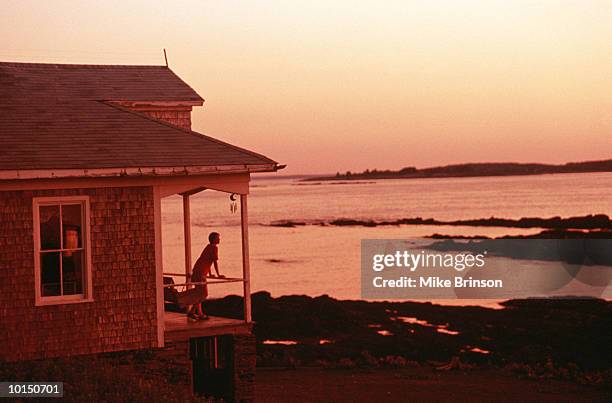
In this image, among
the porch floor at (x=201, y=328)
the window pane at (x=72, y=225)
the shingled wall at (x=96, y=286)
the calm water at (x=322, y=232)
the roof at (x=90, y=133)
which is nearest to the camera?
the shingled wall at (x=96, y=286)

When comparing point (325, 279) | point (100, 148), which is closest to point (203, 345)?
point (100, 148)

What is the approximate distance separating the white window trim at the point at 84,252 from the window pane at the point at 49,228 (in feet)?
0.41

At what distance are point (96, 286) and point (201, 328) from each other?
2192 millimetres

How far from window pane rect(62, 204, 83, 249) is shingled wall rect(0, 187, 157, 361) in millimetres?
240

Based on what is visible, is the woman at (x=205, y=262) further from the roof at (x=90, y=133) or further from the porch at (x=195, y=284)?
the roof at (x=90, y=133)

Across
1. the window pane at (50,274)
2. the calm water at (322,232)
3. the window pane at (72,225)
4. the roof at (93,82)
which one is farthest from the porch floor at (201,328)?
the calm water at (322,232)

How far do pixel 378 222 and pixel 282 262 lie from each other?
1446 inches

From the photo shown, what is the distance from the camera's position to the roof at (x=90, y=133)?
1680 cm

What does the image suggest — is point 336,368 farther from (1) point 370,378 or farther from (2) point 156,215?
(2) point 156,215

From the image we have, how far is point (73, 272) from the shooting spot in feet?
56.2

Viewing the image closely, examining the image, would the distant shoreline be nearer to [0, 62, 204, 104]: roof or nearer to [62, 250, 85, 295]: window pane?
[0, 62, 204, 104]: roof

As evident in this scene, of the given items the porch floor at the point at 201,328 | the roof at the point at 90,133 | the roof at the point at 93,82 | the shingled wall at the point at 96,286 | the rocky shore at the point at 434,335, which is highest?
the roof at the point at 93,82

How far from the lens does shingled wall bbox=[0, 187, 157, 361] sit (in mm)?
16484

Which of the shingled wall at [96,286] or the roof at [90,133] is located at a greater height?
the roof at [90,133]
